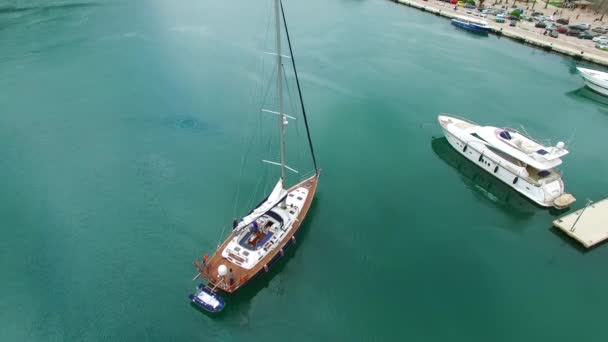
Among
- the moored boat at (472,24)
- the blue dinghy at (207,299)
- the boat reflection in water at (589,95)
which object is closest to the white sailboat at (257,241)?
the blue dinghy at (207,299)

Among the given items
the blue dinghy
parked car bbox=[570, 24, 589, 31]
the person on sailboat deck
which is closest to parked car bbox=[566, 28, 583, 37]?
parked car bbox=[570, 24, 589, 31]

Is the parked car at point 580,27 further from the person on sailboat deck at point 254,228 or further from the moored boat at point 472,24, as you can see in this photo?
the person on sailboat deck at point 254,228

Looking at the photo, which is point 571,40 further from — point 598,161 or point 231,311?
point 231,311

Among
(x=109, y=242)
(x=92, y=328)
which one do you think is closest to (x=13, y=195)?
(x=109, y=242)

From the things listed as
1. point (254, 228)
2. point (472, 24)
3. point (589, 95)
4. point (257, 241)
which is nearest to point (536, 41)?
point (472, 24)

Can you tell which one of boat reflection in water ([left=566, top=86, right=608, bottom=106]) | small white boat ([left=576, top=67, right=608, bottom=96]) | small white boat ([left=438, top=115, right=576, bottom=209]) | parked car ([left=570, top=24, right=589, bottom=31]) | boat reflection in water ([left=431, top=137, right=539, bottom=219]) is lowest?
boat reflection in water ([left=431, top=137, right=539, bottom=219])

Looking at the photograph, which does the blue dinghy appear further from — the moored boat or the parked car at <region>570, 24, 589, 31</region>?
the parked car at <region>570, 24, 589, 31</region>

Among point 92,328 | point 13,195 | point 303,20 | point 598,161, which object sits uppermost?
point 303,20
